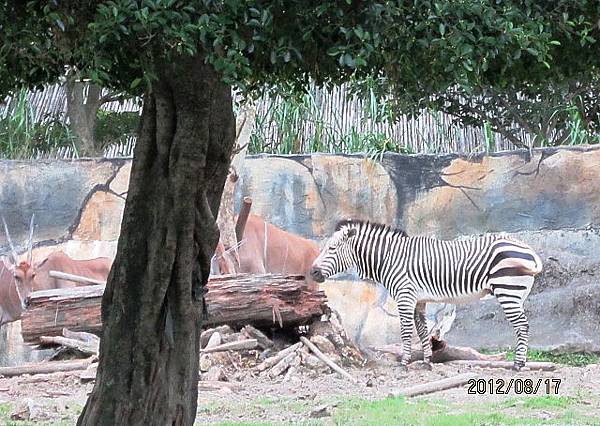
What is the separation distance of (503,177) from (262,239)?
2601 mm

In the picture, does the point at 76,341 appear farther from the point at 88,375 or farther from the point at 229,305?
the point at 229,305

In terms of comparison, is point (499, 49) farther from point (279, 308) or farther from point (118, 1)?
point (279, 308)

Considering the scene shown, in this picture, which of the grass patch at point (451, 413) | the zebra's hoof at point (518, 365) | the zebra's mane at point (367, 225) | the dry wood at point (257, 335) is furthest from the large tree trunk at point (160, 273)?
the zebra's mane at point (367, 225)

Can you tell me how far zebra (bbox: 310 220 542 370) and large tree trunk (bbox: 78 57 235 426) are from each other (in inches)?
204

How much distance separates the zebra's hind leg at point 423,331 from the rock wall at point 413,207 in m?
0.74

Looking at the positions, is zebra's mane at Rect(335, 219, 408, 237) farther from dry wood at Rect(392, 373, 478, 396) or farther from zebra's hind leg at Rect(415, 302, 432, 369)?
dry wood at Rect(392, 373, 478, 396)

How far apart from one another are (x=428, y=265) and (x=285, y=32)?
6.75 meters

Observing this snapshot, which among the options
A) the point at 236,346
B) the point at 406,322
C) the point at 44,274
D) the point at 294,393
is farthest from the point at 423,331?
the point at 44,274

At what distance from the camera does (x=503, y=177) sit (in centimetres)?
1052

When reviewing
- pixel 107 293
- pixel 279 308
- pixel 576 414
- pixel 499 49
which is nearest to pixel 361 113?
pixel 279 308

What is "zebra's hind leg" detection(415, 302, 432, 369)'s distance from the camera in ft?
29.9

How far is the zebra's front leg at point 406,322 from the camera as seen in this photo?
9.21m

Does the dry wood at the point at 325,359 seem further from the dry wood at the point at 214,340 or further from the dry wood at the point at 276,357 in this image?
the dry wood at the point at 214,340

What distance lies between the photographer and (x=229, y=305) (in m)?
8.67
